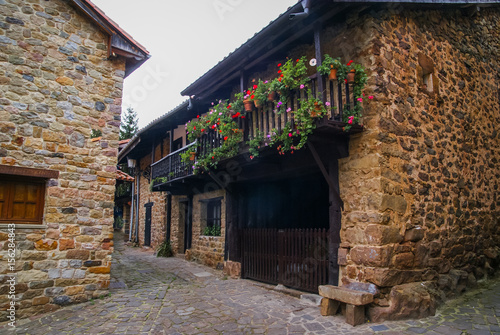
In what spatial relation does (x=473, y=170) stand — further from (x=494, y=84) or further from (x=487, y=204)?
(x=494, y=84)

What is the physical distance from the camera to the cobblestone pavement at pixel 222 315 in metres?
4.42

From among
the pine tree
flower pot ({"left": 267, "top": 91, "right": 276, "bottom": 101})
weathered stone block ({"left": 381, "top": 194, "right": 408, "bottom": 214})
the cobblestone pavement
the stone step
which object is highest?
the pine tree

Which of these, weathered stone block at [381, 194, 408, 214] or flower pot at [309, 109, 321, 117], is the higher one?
flower pot at [309, 109, 321, 117]

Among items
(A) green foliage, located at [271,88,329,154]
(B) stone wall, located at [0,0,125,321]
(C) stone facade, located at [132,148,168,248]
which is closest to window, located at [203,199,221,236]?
(C) stone facade, located at [132,148,168,248]

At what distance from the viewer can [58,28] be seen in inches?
240

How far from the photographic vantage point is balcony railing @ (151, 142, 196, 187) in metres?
9.41

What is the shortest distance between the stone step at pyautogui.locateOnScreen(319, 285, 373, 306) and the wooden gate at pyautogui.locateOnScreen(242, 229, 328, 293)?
82 centimetres

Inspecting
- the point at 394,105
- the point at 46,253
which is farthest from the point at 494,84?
the point at 46,253

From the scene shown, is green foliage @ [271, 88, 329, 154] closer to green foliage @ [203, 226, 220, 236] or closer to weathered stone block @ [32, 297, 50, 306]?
weathered stone block @ [32, 297, 50, 306]

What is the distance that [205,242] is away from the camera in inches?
391

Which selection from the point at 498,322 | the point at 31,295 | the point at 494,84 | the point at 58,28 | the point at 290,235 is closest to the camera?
the point at 498,322

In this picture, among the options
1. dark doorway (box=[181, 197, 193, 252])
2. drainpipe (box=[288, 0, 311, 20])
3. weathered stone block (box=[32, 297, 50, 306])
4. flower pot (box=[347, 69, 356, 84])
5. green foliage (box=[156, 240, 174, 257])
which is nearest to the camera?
drainpipe (box=[288, 0, 311, 20])

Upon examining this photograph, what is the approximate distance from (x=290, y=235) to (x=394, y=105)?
3064 mm

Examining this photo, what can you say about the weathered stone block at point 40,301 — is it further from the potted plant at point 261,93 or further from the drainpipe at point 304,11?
the drainpipe at point 304,11
